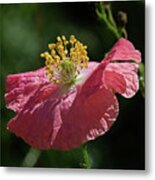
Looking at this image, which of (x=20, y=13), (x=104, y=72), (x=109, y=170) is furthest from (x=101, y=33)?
(x=109, y=170)

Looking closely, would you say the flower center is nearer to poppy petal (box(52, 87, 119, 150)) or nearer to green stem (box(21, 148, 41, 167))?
poppy petal (box(52, 87, 119, 150))

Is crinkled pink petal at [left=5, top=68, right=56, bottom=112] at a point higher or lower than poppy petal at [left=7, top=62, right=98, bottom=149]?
higher

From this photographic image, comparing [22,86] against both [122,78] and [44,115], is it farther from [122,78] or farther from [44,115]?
[122,78]

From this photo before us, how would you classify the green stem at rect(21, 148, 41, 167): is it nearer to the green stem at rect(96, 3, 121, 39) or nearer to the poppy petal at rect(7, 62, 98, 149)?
the poppy petal at rect(7, 62, 98, 149)

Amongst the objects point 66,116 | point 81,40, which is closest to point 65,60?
point 81,40

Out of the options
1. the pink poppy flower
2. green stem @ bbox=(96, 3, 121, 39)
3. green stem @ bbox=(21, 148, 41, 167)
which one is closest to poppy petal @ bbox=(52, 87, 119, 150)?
the pink poppy flower

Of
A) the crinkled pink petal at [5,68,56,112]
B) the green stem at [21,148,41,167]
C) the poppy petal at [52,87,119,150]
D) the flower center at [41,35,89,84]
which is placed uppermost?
the flower center at [41,35,89,84]

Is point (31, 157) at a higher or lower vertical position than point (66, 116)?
lower
